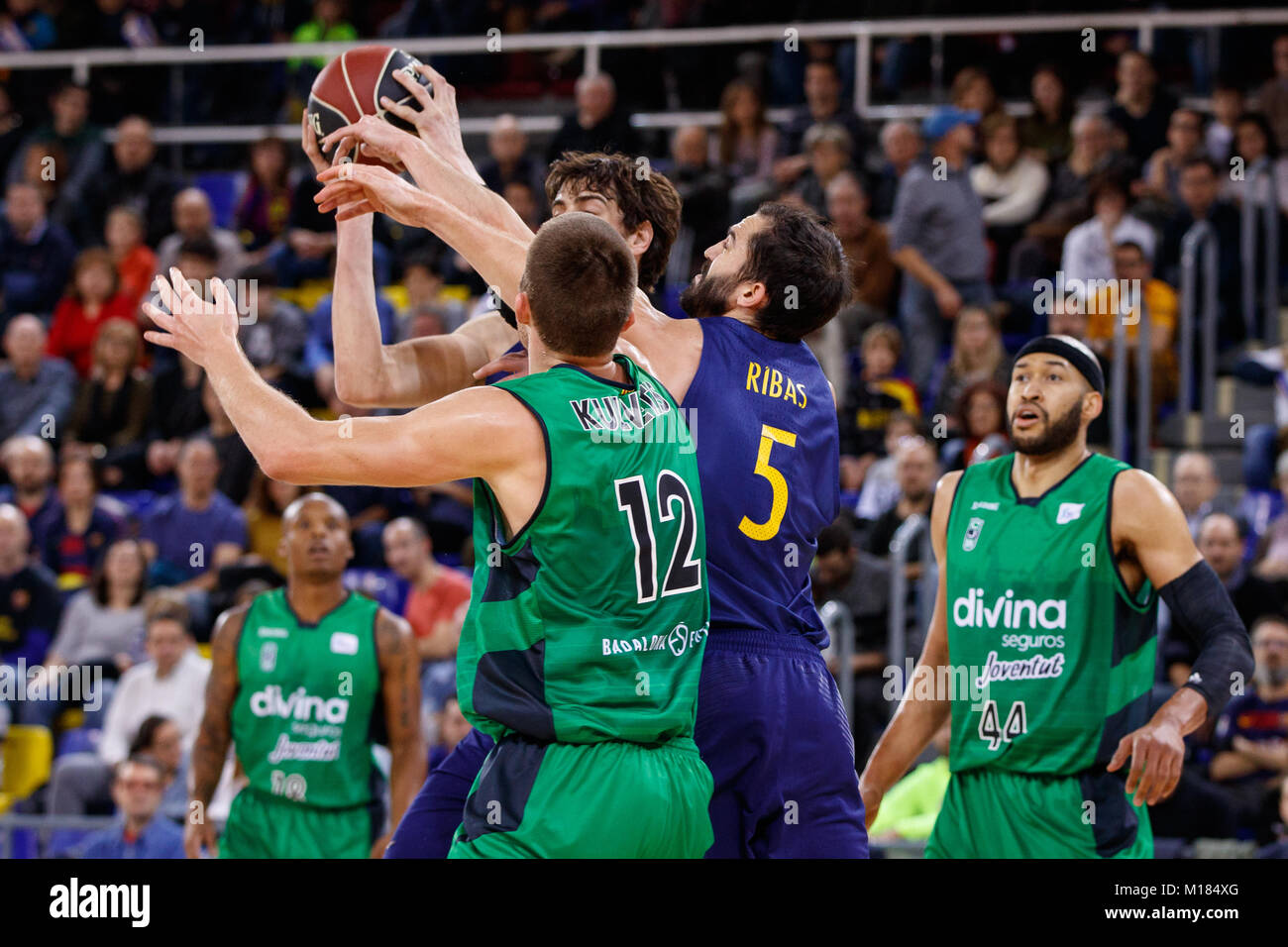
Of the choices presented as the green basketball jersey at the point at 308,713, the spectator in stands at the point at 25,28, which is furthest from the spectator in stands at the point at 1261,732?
the spectator in stands at the point at 25,28

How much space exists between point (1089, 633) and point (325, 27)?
10.9 metres

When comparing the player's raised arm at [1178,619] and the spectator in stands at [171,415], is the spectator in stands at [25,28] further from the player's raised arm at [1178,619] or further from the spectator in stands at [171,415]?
the player's raised arm at [1178,619]

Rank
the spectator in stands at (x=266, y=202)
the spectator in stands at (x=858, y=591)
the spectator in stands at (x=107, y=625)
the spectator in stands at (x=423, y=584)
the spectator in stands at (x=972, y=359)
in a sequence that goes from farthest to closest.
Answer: the spectator in stands at (x=266, y=202) < the spectator in stands at (x=107, y=625) < the spectator in stands at (x=972, y=359) < the spectator in stands at (x=423, y=584) < the spectator in stands at (x=858, y=591)

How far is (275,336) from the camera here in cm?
1201

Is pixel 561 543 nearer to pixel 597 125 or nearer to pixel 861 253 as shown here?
pixel 861 253

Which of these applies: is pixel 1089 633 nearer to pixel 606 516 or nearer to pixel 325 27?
pixel 606 516

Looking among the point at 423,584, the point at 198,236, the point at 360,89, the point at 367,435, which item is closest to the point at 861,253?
the point at 423,584

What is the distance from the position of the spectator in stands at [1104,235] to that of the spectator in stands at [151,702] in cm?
559

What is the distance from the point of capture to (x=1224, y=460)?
1052 centimetres

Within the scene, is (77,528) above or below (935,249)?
below

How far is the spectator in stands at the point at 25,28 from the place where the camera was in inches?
607

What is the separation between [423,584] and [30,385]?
4.07m

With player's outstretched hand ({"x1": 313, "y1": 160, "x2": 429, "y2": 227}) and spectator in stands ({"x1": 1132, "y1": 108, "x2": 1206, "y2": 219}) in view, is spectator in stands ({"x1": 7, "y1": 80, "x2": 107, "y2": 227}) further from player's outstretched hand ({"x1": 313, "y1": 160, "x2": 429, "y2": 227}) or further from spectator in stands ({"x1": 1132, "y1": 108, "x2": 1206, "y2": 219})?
player's outstretched hand ({"x1": 313, "y1": 160, "x2": 429, "y2": 227})

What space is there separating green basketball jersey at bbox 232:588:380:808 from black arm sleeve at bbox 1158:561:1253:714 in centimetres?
347
